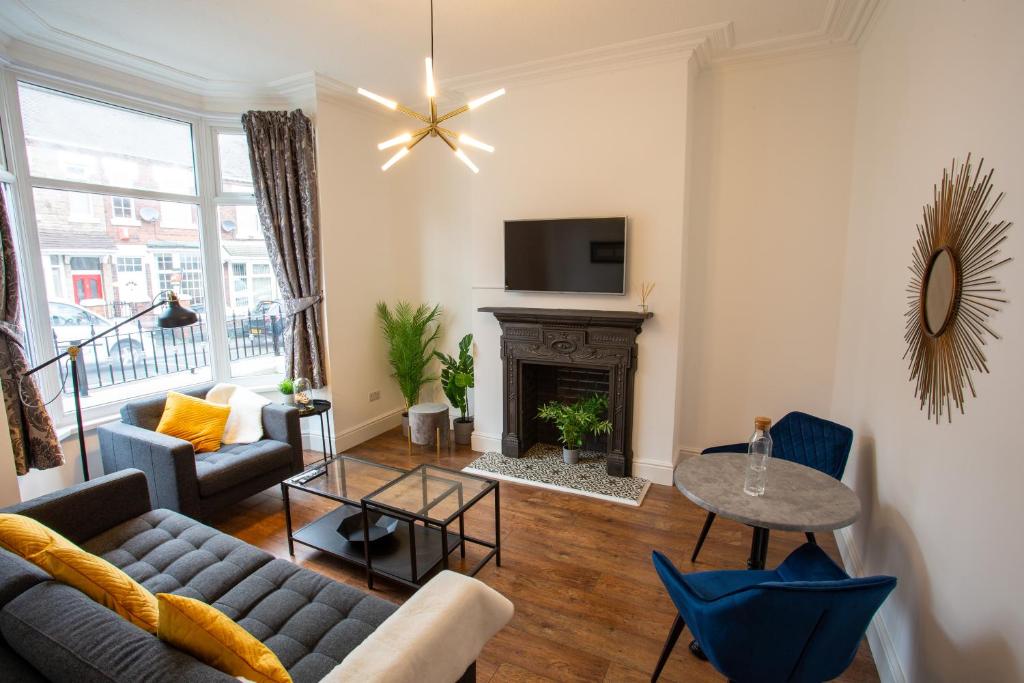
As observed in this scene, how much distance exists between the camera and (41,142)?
3281mm

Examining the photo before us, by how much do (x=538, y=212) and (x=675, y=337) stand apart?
4.74 ft

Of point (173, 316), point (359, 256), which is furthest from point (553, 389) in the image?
point (173, 316)

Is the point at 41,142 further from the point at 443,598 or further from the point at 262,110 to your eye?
the point at 443,598

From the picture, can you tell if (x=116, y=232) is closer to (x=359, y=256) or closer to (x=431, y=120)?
(x=359, y=256)

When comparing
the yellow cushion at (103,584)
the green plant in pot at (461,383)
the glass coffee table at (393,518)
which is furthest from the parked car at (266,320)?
the yellow cushion at (103,584)

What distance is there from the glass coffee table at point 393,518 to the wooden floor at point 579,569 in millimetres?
146

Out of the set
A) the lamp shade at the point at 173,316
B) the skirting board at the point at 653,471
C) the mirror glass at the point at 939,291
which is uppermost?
the mirror glass at the point at 939,291

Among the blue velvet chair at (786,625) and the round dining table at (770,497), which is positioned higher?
the round dining table at (770,497)

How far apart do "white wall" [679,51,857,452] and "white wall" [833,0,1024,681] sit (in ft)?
1.34

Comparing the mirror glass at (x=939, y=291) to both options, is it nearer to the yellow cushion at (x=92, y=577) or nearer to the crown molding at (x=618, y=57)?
the crown molding at (x=618, y=57)

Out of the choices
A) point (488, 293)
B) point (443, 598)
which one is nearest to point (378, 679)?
point (443, 598)

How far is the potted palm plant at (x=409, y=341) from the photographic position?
4824 mm

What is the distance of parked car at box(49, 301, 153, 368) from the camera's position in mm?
3408

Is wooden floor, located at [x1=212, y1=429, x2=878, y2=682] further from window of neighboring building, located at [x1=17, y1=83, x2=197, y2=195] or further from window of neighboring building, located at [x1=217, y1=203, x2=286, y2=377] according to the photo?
window of neighboring building, located at [x1=17, y1=83, x2=197, y2=195]
